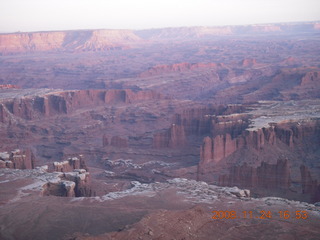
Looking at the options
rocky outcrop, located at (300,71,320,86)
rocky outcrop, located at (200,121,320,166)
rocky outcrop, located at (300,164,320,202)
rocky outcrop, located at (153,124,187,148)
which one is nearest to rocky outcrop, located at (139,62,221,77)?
rocky outcrop, located at (300,71,320,86)

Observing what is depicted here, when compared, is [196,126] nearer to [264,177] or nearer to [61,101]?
[264,177]

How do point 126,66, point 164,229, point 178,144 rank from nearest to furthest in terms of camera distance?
point 164,229, point 178,144, point 126,66

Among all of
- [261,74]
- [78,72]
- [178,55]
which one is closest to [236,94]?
[261,74]

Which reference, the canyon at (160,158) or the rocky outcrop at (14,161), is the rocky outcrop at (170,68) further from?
the rocky outcrop at (14,161)

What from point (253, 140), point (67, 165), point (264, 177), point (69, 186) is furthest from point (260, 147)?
point (69, 186)

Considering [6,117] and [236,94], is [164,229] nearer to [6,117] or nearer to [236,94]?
[6,117]

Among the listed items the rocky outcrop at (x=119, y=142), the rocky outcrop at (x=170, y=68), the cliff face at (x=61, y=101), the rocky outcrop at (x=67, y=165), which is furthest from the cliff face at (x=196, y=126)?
the rocky outcrop at (x=170, y=68)
